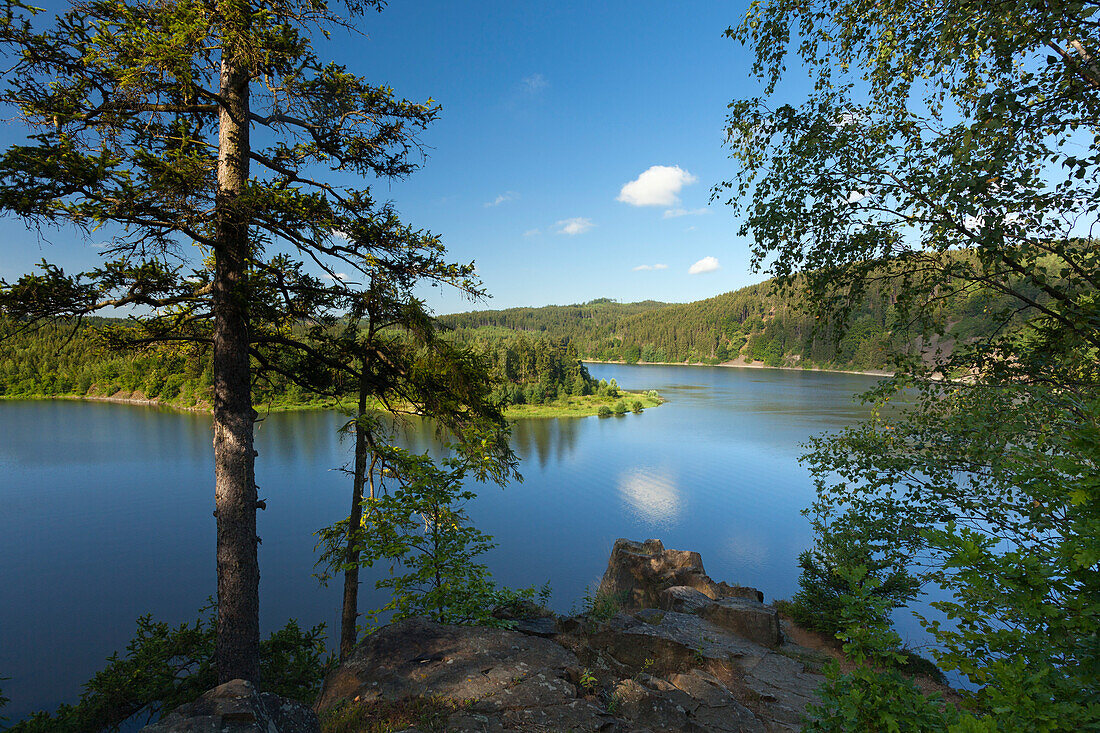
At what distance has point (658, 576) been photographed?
1232cm

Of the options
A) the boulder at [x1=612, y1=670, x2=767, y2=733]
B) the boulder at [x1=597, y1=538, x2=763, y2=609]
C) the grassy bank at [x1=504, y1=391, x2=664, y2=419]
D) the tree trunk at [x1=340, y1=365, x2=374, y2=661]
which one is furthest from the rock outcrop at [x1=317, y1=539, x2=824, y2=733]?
the grassy bank at [x1=504, y1=391, x2=664, y2=419]

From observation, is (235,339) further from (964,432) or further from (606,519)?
(606,519)

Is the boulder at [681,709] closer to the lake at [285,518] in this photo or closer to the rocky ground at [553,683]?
the rocky ground at [553,683]

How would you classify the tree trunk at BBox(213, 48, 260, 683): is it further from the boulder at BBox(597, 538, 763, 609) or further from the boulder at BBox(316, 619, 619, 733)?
the boulder at BBox(597, 538, 763, 609)

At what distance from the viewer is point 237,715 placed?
114 inches

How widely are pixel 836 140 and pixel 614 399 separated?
62.5 metres

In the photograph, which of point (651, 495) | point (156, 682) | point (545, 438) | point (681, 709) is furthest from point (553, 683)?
point (545, 438)

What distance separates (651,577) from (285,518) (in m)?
18.0

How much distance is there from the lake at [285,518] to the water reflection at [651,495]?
0.16 meters

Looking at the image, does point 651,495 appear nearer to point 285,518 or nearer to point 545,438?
point 545,438

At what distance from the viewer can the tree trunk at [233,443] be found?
5.57 metres

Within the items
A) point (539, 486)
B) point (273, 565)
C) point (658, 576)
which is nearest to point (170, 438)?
point (273, 565)

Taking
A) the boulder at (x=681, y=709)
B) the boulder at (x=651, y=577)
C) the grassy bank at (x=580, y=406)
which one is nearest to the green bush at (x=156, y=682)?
the boulder at (x=681, y=709)

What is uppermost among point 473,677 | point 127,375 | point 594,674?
point 127,375
